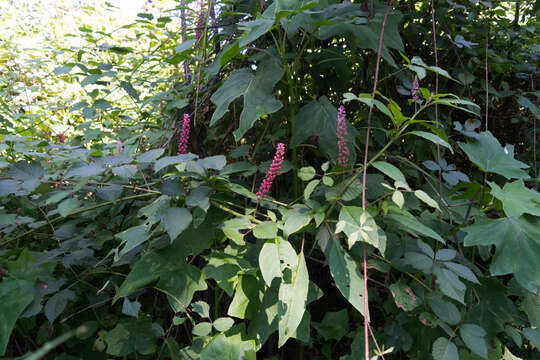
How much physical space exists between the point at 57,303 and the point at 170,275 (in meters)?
0.40

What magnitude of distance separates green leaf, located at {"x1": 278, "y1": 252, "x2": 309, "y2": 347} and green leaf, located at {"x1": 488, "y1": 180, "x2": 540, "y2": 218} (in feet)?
2.11

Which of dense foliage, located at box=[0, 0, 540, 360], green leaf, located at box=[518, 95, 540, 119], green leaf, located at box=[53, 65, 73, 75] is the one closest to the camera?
dense foliage, located at box=[0, 0, 540, 360]

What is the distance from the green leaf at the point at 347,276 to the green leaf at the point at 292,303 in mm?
94

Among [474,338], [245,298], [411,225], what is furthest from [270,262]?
[474,338]

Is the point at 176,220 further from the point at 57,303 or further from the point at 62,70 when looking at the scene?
the point at 62,70

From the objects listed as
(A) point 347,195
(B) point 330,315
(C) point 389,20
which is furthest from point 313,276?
(C) point 389,20

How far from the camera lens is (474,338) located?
101 cm

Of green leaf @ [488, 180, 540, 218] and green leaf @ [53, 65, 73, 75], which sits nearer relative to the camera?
green leaf @ [488, 180, 540, 218]

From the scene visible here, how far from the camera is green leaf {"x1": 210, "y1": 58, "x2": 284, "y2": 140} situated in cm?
116

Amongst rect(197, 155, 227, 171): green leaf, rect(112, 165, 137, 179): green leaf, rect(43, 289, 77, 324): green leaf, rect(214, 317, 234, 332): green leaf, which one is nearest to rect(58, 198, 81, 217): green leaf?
rect(112, 165, 137, 179): green leaf

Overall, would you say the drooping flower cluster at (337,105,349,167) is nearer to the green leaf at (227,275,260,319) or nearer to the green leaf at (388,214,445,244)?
the green leaf at (388,214,445,244)

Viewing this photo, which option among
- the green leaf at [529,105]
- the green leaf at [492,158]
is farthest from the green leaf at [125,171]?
the green leaf at [529,105]

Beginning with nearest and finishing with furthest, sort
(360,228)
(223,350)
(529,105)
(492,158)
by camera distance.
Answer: (360,228) → (223,350) → (492,158) → (529,105)

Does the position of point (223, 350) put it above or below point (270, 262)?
below
